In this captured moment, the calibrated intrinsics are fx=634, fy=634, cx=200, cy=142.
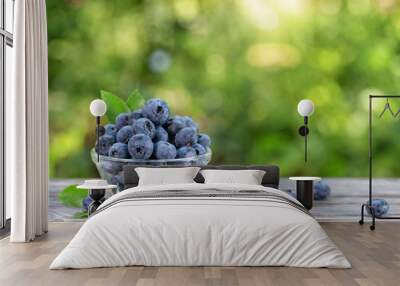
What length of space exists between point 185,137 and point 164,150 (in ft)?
0.74

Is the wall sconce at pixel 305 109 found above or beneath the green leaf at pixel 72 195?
above

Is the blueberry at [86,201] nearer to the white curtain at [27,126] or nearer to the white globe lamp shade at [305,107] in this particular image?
the white curtain at [27,126]

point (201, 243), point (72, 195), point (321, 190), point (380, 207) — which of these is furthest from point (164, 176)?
point (380, 207)

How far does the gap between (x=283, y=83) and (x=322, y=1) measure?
0.92m

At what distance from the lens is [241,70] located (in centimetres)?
638

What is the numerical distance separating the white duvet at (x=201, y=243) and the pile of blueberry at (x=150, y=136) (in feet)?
5.42

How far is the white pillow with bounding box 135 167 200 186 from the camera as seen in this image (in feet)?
17.5

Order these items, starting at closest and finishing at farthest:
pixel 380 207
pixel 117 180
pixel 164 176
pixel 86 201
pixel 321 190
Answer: pixel 164 176
pixel 117 180
pixel 86 201
pixel 380 207
pixel 321 190

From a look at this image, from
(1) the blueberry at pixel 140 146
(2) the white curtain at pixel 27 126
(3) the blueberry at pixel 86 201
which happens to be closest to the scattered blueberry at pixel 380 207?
(1) the blueberry at pixel 140 146

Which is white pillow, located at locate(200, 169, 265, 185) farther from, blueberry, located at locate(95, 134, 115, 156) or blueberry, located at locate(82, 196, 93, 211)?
blueberry, located at locate(82, 196, 93, 211)

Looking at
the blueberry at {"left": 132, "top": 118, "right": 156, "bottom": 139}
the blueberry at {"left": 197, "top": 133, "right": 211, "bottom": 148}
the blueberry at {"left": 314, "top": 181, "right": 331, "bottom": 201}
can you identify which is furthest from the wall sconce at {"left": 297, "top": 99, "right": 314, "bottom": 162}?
the blueberry at {"left": 132, "top": 118, "right": 156, "bottom": 139}

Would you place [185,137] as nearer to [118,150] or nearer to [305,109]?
[118,150]

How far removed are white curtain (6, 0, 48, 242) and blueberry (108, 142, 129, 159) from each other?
0.59 m

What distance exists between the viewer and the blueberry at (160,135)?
5.61 metres
